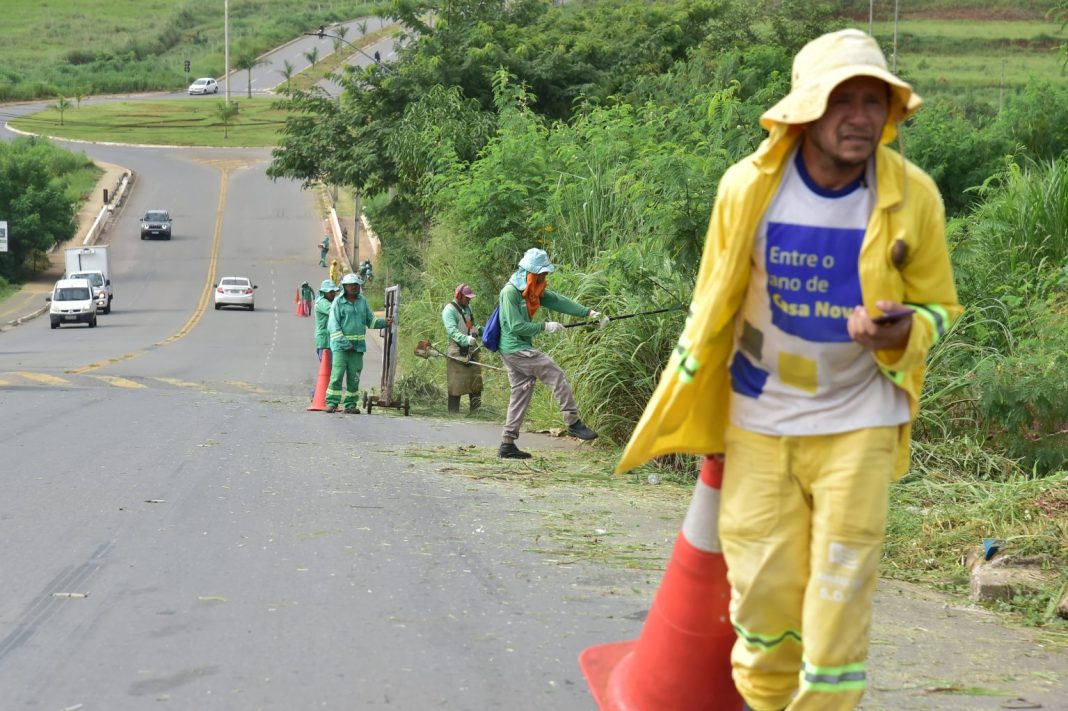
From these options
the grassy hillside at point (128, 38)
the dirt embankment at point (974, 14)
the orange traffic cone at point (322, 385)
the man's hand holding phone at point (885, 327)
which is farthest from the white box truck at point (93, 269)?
the grassy hillside at point (128, 38)

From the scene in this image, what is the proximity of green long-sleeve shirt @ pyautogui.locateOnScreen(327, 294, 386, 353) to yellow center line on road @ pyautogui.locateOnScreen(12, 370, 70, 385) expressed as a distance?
6.06 meters

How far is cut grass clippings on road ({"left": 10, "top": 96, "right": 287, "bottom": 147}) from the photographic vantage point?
105 m

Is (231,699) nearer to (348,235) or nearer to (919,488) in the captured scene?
(919,488)

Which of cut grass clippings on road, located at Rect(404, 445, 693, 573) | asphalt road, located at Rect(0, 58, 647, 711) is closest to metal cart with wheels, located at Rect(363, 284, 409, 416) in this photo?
asphalt road, located at Rect(0, 58, 647, 711)

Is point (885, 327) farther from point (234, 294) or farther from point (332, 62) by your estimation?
point (332, 62)

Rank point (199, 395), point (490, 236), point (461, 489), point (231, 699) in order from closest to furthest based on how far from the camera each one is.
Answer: point (231, 699) → point (461, 489) → point (199, 395) → point (490, 236)

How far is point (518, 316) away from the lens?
1329 centimetres

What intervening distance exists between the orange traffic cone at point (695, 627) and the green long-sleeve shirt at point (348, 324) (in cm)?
1405

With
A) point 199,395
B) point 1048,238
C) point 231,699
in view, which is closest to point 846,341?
point 231,699

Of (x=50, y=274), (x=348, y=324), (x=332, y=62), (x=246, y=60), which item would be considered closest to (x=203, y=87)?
(x=246, y=60)

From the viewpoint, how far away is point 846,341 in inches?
169

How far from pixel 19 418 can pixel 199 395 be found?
4.59 m

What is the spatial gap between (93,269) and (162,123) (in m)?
58.4

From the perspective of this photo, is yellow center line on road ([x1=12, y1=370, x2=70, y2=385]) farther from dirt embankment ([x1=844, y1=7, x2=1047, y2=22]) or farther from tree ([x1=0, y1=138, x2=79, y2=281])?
dirt embankment ([x1=844, y1=7, x2=1047, y2=22])
